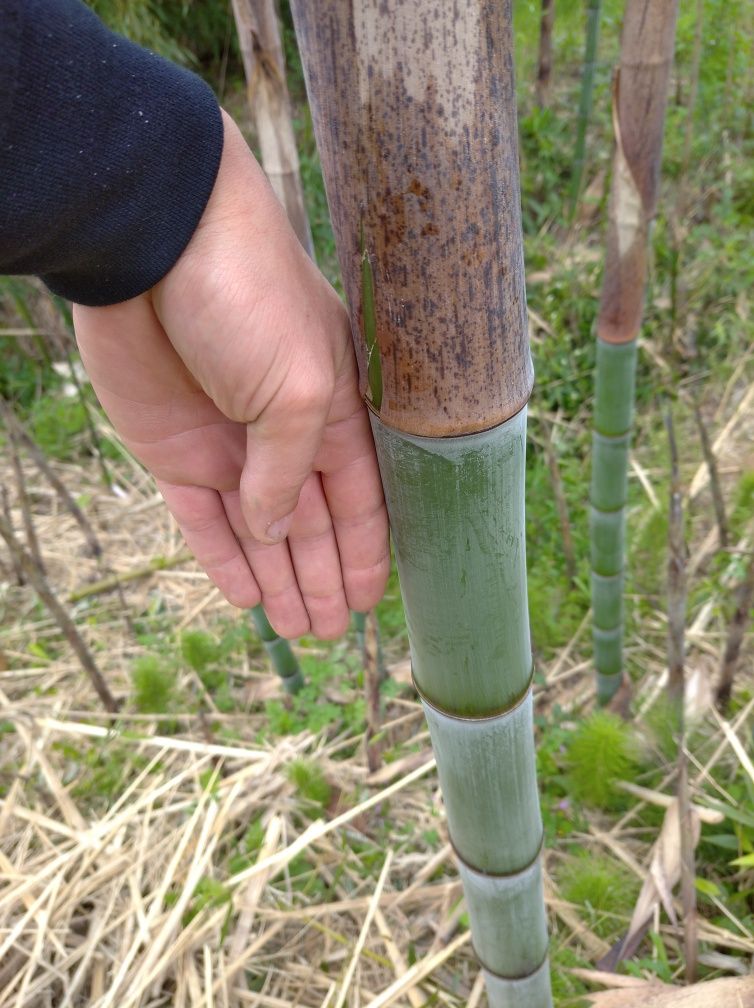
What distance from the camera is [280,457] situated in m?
0.60

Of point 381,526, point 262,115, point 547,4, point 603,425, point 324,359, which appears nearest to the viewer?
point 324,359

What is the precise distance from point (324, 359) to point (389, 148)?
0.20 m

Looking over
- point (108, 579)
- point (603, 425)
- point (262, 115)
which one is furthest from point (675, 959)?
point (108, 579)

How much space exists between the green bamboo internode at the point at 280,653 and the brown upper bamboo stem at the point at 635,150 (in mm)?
835

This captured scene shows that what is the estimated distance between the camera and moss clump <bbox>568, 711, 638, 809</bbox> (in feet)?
4.16

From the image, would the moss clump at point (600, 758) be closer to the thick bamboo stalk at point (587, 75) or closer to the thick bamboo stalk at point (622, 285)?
the thick bamboo stalk at point (622, 285)

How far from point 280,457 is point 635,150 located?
26.3 inches

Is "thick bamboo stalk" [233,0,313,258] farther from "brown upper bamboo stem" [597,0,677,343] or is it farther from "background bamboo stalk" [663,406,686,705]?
"background bamboo stalk" [663,406,686,705]

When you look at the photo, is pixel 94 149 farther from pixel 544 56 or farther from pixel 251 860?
pixel 544 56

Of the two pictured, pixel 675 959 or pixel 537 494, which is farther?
pixel 537 494

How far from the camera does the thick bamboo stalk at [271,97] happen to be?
0.97m

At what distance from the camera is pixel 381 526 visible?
74cm

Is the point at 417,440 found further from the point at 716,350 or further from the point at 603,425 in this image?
the point at 716,350

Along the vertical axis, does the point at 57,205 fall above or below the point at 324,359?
above
